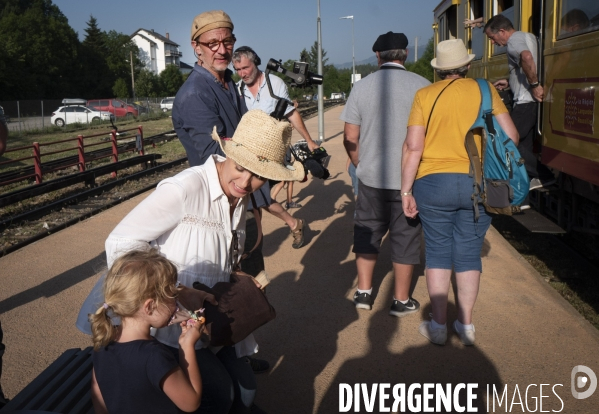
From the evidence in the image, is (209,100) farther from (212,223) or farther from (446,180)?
(446,180)

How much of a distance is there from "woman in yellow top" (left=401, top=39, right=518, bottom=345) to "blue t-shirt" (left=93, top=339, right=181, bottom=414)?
244 cm

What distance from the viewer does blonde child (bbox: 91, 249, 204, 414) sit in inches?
84.4

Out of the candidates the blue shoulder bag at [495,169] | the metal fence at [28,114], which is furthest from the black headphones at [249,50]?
the metal fence at [28,114]

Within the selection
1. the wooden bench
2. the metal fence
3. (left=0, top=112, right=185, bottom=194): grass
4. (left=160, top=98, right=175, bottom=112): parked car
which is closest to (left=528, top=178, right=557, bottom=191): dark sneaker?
the wooden bench

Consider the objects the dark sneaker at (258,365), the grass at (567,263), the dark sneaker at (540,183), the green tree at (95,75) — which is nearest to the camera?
the dark sneaker at (258,365)

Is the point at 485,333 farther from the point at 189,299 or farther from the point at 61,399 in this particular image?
the point at 61,399

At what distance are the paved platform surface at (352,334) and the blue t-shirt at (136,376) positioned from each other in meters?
0.88

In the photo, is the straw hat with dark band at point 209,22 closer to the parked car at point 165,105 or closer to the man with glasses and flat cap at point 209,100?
the man with glasses and flat cap at point 209,100

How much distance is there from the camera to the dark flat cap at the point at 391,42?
4.71 meters

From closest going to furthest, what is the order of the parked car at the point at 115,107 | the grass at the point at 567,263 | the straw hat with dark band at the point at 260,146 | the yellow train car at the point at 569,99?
the straw hat with dark band at the point at 260,146, the yellow train car at the point at 569,99, the grass at the point at 567,263, the parked car at the point at 115,107

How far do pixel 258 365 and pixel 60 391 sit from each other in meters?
1.57

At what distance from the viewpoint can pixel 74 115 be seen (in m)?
37.3

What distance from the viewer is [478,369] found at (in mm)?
3914

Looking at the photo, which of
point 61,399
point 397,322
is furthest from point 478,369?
point 61,399
